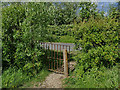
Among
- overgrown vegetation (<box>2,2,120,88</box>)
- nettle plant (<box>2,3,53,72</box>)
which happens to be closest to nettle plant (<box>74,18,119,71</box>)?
overgrown vegetation (<box>2,2,120,88</box>)

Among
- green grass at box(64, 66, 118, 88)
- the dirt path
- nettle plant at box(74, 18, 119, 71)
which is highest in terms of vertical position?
Answer: nettle plant at box(74, 18, 119, 71)

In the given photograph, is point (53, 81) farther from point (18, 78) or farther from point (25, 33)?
point (25, 33)

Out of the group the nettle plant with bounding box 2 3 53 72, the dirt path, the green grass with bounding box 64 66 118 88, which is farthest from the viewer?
the nettle plant with bounding box 2 3 53 72

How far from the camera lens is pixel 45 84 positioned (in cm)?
404

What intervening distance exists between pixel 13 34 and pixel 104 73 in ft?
12.4

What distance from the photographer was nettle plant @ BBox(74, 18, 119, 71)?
355 centimetres

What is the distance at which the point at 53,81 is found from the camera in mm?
4184

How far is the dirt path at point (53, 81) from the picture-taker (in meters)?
3.94

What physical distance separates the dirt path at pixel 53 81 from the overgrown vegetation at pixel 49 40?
24cm

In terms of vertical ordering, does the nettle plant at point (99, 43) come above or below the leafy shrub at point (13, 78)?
above

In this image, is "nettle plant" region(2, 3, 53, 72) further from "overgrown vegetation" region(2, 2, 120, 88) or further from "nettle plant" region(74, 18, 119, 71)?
"nettle plant" region(74, 18, 119, 71)

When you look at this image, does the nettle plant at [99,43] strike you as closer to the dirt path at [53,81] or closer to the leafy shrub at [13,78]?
the dirt path at [53,81]

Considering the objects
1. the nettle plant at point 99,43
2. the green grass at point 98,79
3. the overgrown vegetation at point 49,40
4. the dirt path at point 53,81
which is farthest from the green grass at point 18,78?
the nettle plant at point 99,43

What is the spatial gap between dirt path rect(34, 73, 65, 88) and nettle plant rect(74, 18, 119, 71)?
3.42 ft
